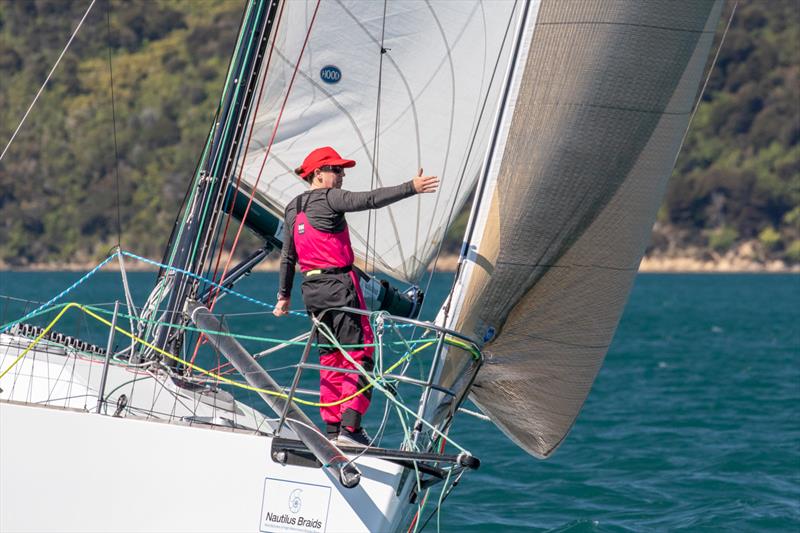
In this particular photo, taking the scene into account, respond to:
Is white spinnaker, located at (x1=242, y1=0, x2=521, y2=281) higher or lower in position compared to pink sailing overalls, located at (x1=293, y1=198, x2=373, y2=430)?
higher

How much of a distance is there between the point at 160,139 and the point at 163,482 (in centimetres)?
7082

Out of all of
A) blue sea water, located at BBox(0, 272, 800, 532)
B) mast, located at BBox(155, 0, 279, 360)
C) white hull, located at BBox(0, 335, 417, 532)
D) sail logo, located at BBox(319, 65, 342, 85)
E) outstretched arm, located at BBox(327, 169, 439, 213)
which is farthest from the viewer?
blue sea water, located at BBox(0, 272, 800, 532)

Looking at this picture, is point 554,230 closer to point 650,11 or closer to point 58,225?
point 650,11

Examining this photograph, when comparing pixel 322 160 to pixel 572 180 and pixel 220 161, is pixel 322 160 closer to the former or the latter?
pixel 572 180

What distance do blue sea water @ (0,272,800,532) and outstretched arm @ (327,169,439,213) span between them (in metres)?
1.45

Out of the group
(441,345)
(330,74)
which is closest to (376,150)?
(330,74)

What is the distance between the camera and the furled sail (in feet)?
19.8

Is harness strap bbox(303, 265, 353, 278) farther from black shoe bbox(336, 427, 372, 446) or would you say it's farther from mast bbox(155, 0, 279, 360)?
mast bbox(155, 0, 279, 360)

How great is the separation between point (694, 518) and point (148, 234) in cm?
6159

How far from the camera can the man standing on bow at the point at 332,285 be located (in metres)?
6.00

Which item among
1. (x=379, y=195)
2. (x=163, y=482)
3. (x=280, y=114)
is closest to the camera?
(x=379, y=195)

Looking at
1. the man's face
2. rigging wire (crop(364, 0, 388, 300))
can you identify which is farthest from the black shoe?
rigging wire (crop(364, 0, 388, 300))

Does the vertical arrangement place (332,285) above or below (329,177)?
below

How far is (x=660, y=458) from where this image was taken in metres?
11.2
